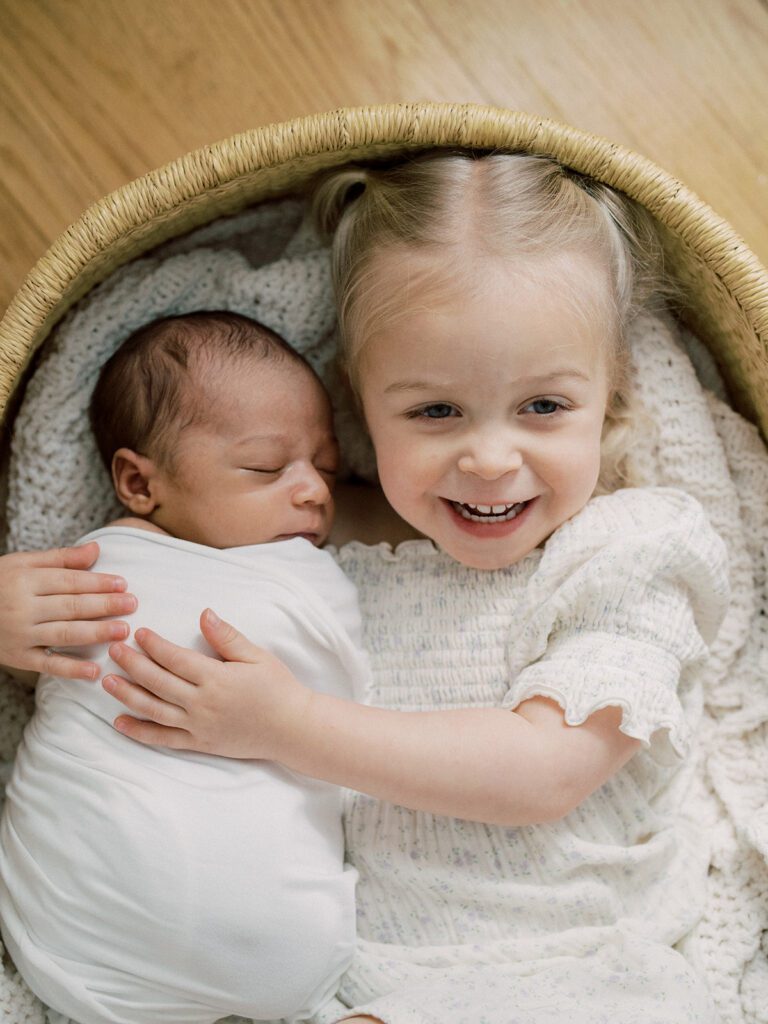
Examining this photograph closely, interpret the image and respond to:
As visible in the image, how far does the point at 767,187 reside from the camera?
4.37 ft

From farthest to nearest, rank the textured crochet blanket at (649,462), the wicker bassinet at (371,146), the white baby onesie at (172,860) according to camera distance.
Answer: the textured crochet blanket at (649,462) < the wicker bassinet at (371,146) < the white baby onesie at (172,860)

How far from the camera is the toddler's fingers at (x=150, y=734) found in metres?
0.99

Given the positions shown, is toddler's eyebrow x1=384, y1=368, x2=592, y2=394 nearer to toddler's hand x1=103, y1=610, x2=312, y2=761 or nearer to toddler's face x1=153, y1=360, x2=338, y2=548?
toddler's face x1=153, y1=360, x2=338, y2=548

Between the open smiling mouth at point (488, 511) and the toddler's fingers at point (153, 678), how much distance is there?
349 millimetres

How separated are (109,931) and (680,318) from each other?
3.17ft

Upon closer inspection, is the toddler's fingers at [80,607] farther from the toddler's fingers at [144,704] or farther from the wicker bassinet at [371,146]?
the wicker bassinet at [371,146]

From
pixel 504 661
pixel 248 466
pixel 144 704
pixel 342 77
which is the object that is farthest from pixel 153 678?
pixel 342 77

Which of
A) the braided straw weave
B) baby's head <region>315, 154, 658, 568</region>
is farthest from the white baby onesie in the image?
the braided straw weave

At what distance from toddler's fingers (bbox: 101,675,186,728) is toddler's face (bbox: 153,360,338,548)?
218mm

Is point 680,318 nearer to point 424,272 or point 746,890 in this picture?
point 424,272

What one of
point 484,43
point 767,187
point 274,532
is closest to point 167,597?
point 274,532

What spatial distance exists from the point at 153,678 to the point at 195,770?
0.11 metres

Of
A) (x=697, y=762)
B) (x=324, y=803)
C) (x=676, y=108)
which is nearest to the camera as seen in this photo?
(x=324, y=803)

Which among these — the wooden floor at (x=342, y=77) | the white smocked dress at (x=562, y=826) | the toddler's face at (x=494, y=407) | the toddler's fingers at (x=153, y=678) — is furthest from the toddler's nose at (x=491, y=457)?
the wooden floor at (x=342, y=77)
